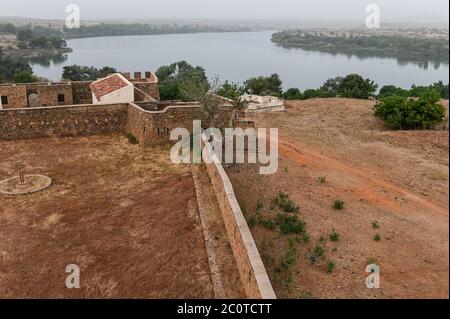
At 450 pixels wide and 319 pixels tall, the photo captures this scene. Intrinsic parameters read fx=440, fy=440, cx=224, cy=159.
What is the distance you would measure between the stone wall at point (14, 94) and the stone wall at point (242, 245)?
11.6m

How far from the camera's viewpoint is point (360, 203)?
1039 cm

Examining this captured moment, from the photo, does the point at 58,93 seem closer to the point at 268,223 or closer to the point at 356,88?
the point at 268,223

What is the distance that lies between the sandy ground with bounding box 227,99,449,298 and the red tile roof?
5994 millimetres

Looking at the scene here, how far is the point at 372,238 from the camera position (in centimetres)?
854

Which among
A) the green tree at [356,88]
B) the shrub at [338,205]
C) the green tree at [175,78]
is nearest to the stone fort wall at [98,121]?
the shrub at [338,205]

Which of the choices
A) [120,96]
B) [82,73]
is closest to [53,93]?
[120,96]

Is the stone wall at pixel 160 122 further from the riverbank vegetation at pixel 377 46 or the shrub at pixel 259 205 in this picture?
the riverbank vegetation at pixel 377 46

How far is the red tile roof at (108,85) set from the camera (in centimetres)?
1667

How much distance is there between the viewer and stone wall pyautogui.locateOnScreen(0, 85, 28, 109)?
18031 millimetres

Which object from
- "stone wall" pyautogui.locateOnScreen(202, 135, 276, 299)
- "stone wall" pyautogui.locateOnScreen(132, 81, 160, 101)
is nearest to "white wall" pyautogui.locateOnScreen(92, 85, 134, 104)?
"stone wall" pyautogui.locateOnScreen(132, 81, 160, 101)

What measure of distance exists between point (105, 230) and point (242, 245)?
3288 mm

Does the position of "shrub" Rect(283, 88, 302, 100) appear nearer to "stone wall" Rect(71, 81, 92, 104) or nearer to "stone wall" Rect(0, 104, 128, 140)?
"stone wall" Rect(71, 81, 92, 104)

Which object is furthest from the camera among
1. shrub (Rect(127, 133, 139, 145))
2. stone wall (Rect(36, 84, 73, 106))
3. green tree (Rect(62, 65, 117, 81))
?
green tree (Rect(62, 65, 117, 81))

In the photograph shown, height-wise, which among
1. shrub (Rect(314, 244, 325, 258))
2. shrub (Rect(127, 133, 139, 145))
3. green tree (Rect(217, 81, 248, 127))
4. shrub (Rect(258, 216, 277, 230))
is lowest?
shrub (Rect(314, 244, 325, 258))
